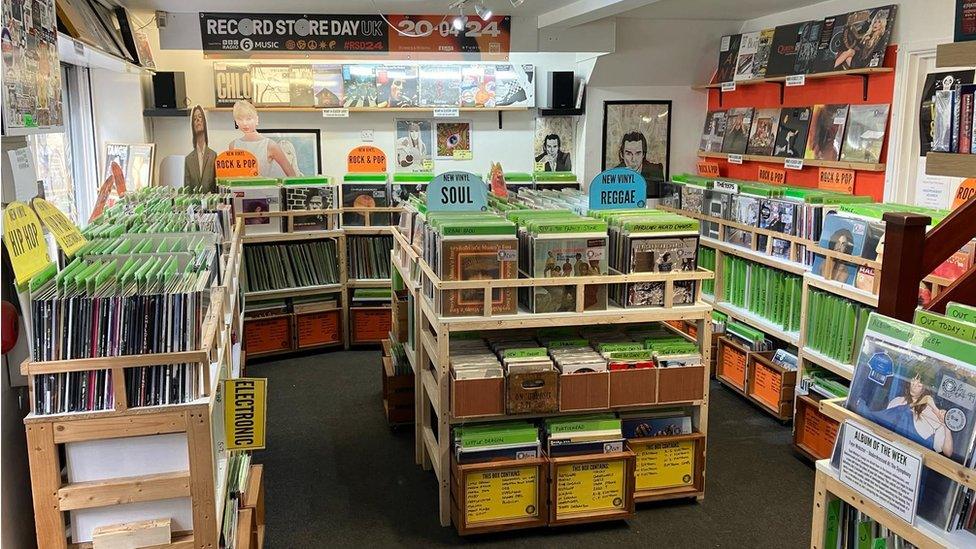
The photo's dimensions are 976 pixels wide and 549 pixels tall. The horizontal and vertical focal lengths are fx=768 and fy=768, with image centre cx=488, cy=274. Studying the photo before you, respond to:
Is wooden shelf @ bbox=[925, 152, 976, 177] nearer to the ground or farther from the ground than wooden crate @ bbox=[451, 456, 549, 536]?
farther from the ground

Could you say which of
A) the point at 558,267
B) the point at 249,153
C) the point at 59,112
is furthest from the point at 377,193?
the point at 59,112

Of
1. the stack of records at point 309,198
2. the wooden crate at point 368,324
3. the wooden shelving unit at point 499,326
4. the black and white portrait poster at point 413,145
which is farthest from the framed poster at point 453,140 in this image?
the wooden shelving unit at point 499,326

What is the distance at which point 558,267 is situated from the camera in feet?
11.7

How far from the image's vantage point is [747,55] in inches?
254

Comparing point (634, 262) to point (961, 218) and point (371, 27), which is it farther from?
point (371, 27)

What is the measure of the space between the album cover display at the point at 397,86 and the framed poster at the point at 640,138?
1745mm

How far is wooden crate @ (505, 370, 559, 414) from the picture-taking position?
3441mm

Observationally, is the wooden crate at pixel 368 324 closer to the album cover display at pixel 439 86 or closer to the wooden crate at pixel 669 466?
the album cover display at pixel 439 86

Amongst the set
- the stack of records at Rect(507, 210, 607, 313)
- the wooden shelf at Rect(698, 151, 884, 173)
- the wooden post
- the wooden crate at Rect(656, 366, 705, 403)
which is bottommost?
the wooden crate at Rect(656, 366, 705, 403)

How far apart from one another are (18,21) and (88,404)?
1.02 metres

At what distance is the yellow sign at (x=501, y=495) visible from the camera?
350 centimetres

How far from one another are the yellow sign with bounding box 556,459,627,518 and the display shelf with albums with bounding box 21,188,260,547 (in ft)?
5.75

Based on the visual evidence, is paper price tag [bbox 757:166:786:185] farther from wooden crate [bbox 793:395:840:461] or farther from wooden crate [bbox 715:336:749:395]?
wooden crate [bbox 793:395:840:461]

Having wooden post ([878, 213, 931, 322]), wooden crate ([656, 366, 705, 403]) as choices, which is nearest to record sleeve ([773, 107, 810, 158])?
wooden crate ([656, 366, 705, 403])
